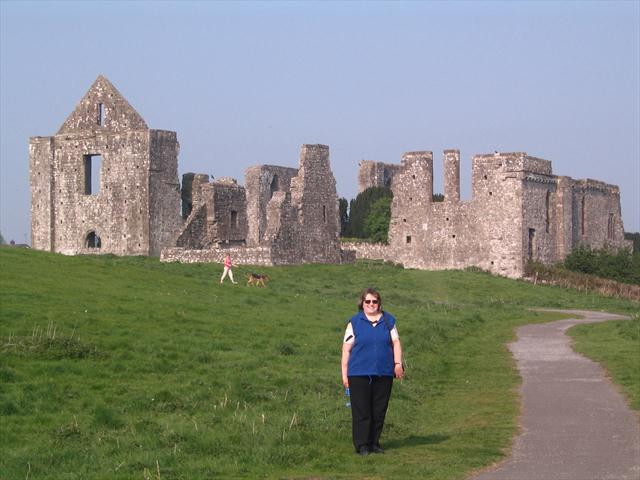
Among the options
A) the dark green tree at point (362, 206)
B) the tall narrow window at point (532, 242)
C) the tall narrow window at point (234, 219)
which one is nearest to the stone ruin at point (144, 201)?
the tall narrow window at point (234, 219)

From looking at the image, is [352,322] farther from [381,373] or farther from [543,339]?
[543,339]

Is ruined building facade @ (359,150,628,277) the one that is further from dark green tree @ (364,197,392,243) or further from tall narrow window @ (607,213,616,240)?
dark green tree @ (364,197,392,243)

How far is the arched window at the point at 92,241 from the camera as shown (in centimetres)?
5303

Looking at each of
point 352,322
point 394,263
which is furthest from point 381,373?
point 394,263

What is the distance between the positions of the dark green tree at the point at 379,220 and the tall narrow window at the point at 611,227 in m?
19.2

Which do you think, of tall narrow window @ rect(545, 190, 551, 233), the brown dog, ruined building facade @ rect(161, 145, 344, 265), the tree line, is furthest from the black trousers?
the tree line

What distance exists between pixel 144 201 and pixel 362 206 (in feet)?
128

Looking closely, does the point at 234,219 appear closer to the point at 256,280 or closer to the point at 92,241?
the point at 92,241

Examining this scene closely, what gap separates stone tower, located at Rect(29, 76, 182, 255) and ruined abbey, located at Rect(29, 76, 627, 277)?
0.18ft

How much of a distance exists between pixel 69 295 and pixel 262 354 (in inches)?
226

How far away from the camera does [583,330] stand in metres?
30.7

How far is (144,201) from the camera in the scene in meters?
50.9

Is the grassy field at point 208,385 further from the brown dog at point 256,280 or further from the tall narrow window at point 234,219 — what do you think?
the tall narrow window at point 234,219

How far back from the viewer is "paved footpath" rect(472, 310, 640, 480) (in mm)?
12375
